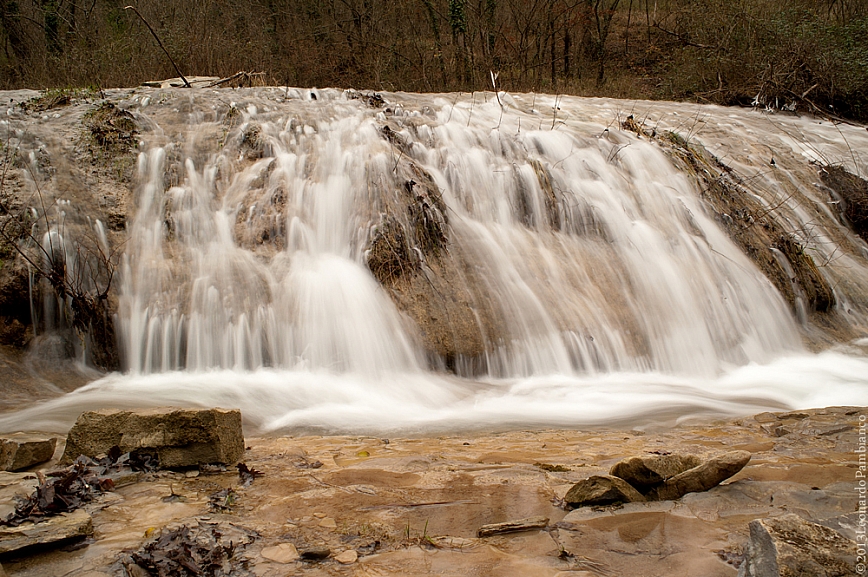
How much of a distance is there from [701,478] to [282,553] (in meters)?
1.75

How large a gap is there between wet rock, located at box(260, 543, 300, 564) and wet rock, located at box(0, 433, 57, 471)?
1.50 m

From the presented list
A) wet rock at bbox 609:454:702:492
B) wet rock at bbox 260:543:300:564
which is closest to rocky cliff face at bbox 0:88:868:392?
wet rock at bbox 609:454:702:492

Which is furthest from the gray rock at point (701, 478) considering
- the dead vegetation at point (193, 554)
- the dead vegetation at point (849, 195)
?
the dead vegetation at point (849, 195)

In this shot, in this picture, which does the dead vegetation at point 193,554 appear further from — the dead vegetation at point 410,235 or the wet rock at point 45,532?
the dead vegetation at point 410,235

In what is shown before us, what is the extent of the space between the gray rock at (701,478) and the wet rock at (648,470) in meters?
0.03

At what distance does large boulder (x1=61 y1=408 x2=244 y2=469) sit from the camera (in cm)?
305

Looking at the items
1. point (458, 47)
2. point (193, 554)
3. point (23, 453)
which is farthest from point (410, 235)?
point (458, 47)

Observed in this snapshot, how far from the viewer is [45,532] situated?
2.24 meters

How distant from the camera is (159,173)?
727cm

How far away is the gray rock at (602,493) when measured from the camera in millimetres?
2609

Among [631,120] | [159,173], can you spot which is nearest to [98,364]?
[159,173]

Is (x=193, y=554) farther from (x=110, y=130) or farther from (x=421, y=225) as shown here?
(x=110, y=130)

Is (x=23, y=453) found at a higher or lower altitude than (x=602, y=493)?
higher

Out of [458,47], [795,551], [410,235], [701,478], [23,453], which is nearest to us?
[795,551]
